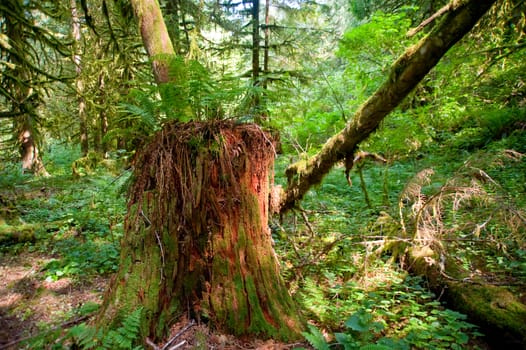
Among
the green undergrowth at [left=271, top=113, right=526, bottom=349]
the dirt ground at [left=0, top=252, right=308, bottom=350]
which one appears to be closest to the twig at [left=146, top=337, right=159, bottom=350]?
the dirt ground at [left=0, top=252, right=308, bottom=350]

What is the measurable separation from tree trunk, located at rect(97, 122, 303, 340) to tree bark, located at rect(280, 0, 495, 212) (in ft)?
3.80

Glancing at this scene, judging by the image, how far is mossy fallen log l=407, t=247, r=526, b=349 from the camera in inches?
110

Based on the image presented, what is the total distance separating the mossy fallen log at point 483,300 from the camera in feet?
9.14

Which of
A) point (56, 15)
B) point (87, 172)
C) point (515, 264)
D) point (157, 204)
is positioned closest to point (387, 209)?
point (515, 264)

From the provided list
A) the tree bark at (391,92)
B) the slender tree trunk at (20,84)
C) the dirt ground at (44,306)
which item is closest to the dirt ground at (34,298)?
the dirt ground at (44,306)

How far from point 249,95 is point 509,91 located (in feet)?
20.9

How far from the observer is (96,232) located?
5.36 metres

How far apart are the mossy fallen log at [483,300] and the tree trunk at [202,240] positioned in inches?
75.3

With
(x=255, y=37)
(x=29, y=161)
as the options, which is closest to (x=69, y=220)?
(x=29, y=161)

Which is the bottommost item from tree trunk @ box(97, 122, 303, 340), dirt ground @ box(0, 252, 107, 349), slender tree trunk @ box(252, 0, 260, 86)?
dirt ground @ box(0, 252, 107, 349)

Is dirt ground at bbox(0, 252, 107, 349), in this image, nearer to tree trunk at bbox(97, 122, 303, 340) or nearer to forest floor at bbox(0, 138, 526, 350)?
forest floor at bbox(0, 138, 526, 350)

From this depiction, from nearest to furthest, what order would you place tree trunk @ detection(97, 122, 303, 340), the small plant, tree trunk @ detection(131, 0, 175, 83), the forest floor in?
1. the small plant
2. tree trunk @ detection(97, 122, 303, 340)
3. the forest floor
4. tree trunk @ detection(131, 0, 175, 83)

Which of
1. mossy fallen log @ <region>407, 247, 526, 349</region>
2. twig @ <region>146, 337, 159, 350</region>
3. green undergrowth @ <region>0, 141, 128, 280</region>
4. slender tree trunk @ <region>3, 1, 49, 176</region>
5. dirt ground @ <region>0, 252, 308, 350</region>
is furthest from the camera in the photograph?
slender tree trunk @ <region>3, 1, 49, 176</region>

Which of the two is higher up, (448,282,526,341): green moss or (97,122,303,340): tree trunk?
(97,122,303,340): tree trunk
